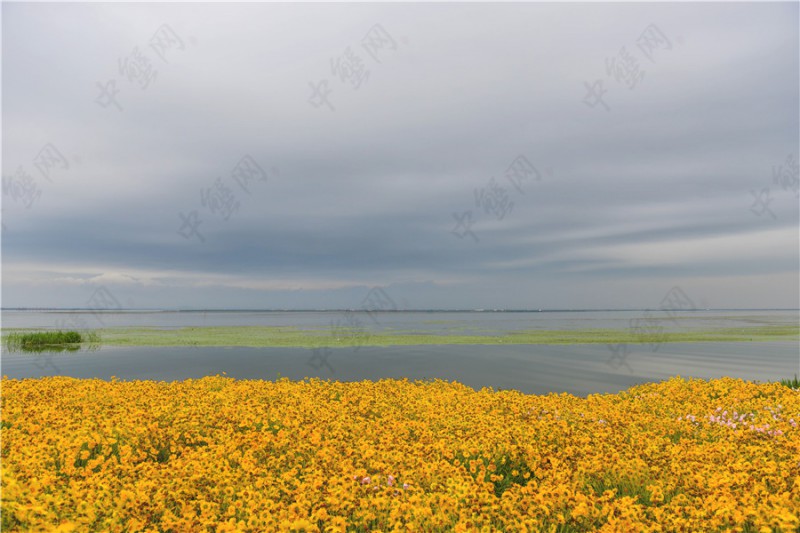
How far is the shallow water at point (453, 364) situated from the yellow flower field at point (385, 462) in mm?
11578

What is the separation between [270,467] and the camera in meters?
8.07

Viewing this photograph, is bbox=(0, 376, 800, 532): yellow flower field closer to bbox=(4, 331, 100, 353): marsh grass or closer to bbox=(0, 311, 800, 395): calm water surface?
bbox=(0, 311, 800, 395): calm water surface

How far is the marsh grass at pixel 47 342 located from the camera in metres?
42.2

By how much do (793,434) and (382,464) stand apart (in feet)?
29.7

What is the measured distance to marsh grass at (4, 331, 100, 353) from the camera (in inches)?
1660

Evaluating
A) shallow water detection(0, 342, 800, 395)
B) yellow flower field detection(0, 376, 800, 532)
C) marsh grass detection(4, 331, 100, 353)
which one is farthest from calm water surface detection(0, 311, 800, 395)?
yellow flower field detection(0, 376, 800, 532)

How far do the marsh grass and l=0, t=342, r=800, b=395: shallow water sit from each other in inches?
174

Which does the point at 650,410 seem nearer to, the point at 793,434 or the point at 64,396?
the point at 793,434

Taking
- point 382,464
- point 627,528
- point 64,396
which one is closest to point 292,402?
point 382,464

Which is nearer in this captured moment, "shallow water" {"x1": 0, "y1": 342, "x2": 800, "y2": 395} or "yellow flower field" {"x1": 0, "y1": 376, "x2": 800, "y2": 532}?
"yellow flower field" {"x1": 0, "y1": 376, "x2": 800, "y2": 532}

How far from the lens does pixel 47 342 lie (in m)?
46.3

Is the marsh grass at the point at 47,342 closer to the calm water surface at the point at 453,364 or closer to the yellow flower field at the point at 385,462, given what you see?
the calm water surface at the point at 453,364

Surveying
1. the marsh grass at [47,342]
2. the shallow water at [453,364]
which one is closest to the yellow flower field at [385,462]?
the shallow water at [453,364]

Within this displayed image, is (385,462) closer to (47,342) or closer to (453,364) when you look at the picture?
(453,364)
